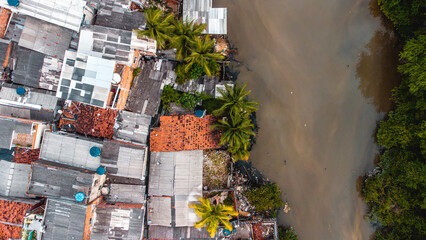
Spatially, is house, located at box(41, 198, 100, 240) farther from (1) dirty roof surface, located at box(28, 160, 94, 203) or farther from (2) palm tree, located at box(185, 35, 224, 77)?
(2) palm tree, located at box(185, 35, 224, 77)

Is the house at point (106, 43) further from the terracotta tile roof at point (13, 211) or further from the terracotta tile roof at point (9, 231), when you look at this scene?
the terracotta tile roof at point (9, 231)

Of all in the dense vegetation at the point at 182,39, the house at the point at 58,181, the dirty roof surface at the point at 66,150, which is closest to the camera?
the house at the point at 58,181

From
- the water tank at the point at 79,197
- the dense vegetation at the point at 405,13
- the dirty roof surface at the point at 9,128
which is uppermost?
the dense vegetation at the point at 405,13

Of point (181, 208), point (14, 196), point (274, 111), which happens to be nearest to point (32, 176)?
point (14, 196)

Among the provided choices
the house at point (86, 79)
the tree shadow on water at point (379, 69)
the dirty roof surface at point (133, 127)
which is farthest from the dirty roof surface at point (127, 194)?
the tree shadow on water at point (379, 69)

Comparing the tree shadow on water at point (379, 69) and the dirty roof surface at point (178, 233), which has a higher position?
the tree shadow on water at point (379, 69)

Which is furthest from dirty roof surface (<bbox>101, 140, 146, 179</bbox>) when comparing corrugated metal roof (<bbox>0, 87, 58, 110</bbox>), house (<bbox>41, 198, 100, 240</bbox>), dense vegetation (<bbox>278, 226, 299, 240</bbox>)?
→ dense vegetation (<bbox>278, 226, 299, 240</bbox>)
